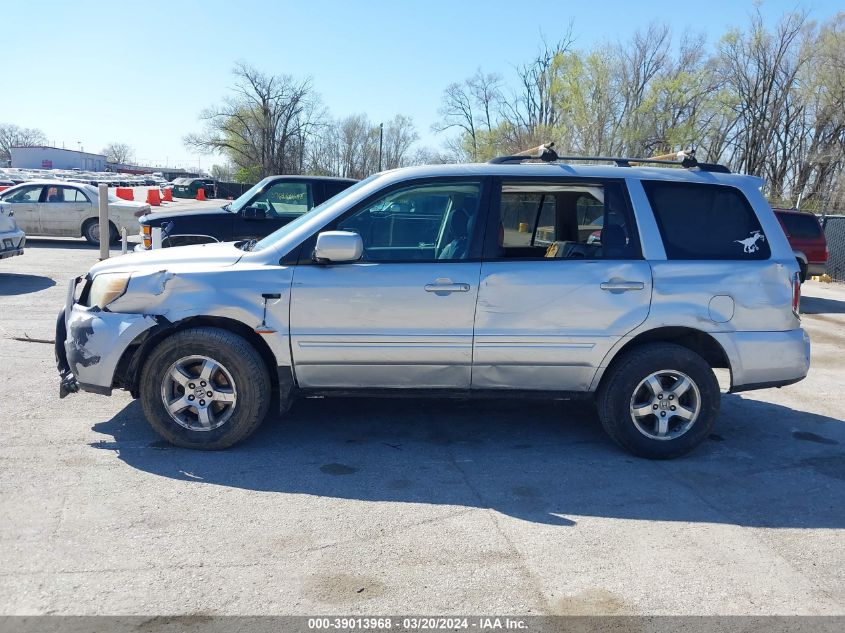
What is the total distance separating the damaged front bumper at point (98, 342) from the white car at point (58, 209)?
1463 cm

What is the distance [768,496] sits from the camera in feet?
15.3

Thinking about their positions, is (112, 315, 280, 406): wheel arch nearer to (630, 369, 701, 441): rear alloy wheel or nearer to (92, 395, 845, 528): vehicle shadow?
(92, 395, 845, 528): vehicle shadow

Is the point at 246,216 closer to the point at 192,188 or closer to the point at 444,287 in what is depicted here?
the point at 444,287

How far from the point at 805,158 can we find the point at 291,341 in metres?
41.8

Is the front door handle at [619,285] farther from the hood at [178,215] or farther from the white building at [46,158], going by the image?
the white building at [46,158]

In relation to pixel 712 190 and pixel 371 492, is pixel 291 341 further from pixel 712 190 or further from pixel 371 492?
pixel 712 190

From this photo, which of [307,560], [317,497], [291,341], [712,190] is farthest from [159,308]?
[712,190]

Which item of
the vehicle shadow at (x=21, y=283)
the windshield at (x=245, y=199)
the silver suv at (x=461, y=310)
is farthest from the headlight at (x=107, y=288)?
the vehicle shadow at (x=21, y=283)

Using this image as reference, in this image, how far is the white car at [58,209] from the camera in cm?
1878

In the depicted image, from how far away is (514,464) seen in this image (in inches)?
197

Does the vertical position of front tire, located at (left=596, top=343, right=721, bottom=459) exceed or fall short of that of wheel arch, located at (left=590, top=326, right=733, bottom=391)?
it falls short

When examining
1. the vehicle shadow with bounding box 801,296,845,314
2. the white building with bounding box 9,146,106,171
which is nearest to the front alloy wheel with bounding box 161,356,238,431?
the vehicle shadow with bounding box 801,296,845,314

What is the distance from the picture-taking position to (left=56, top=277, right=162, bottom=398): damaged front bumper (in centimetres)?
492

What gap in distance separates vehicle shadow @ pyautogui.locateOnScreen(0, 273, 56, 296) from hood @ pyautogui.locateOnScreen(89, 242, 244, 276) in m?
7.04
